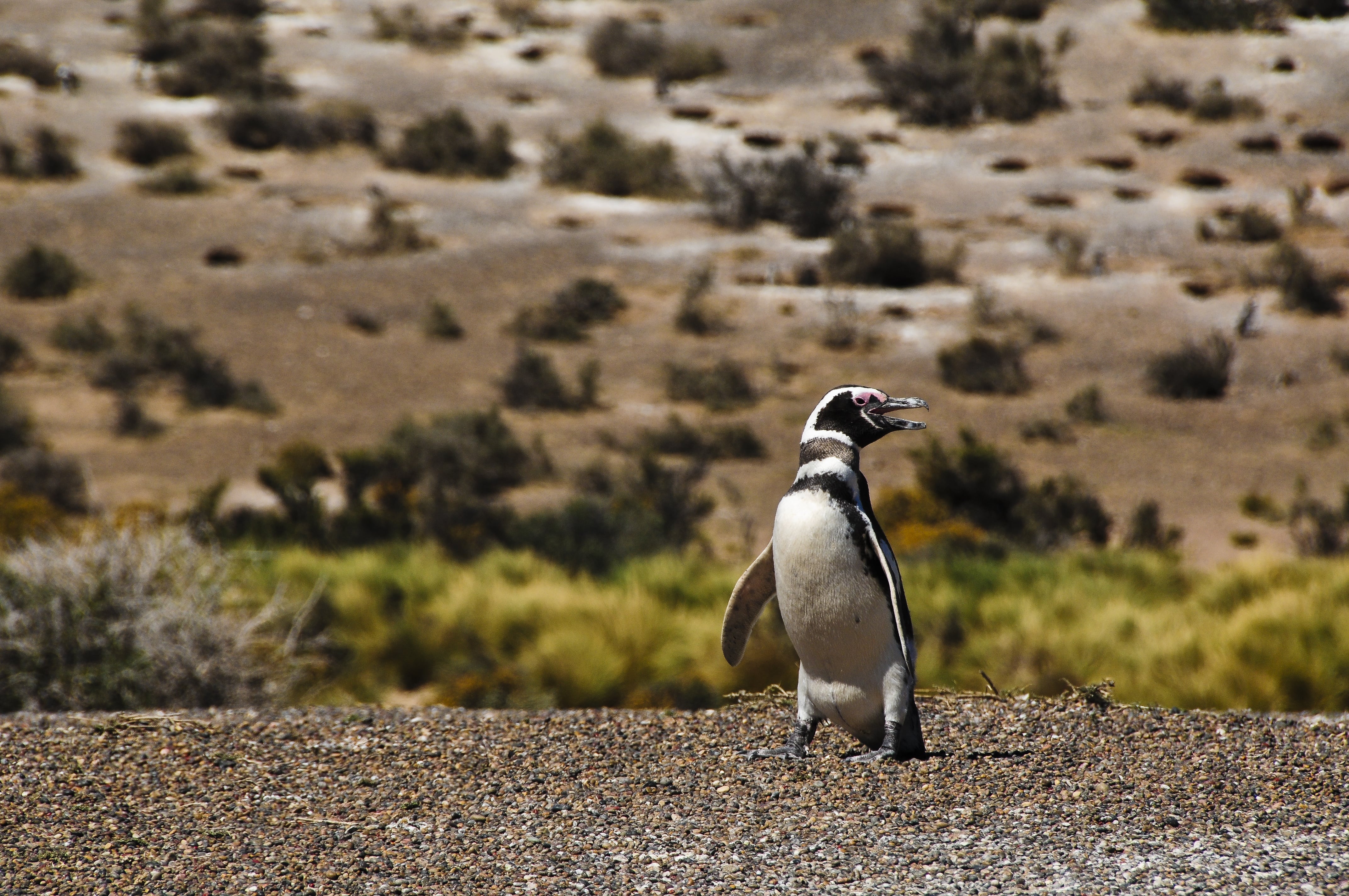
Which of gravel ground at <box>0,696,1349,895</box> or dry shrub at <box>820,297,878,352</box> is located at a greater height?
gravel ground at <box>0,696,1349,895</box>

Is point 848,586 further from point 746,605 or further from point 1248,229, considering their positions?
point 1248,229

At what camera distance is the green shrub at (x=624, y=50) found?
34344 mm

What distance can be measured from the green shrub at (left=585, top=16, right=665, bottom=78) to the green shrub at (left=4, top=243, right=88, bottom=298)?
17.3m

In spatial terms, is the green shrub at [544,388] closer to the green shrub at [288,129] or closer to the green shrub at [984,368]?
the green shrub at [984,368]

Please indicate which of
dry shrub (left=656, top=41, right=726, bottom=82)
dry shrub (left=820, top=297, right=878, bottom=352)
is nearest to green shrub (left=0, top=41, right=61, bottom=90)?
dry shrub (left=656, top=41, right=726, bottom=82)

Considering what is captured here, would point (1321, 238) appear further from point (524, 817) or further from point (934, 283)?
point (524, 817)

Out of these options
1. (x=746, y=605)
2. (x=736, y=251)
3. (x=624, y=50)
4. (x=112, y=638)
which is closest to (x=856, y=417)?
(x=746, y=605)

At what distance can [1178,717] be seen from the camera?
5.10m

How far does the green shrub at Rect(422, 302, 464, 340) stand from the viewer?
71.9 ft

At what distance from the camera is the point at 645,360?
836 inches

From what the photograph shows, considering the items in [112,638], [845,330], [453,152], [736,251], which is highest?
[453,152]

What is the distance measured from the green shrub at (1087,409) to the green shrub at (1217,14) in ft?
60.6

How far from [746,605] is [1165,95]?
28.7 m

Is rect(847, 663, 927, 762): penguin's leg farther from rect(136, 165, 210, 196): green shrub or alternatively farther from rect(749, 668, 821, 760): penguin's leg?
rect(136, 165, 210, 196): green shrub
